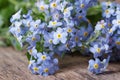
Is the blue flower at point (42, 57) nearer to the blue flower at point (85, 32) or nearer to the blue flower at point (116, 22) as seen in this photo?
the blue flower at point (85, 32)

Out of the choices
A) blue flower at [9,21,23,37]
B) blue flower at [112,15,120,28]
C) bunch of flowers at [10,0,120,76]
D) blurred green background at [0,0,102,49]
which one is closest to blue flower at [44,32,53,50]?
bunch of flowers at [10,0,120,76]

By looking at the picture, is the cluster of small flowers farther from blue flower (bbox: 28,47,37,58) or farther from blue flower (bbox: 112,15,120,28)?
blue flower (bbox: 28,47,37,58)

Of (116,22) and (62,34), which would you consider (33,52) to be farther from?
(116,22)

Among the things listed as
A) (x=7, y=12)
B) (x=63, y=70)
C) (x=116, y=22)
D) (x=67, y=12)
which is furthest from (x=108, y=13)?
(x=7, y=12)

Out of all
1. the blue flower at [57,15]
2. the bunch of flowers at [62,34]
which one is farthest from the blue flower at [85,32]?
the blue flower at [57,15]

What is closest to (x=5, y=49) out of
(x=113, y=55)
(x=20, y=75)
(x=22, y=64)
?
(x=22, y=64)

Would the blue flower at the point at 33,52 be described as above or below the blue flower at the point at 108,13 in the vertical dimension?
below

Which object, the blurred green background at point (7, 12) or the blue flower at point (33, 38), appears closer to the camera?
the blue flower at point (33, 38)

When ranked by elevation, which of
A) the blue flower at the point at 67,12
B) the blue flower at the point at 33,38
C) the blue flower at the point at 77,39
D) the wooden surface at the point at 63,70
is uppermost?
the blue flower at the point at 67,12

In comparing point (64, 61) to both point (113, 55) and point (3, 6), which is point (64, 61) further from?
point (3, 6)
